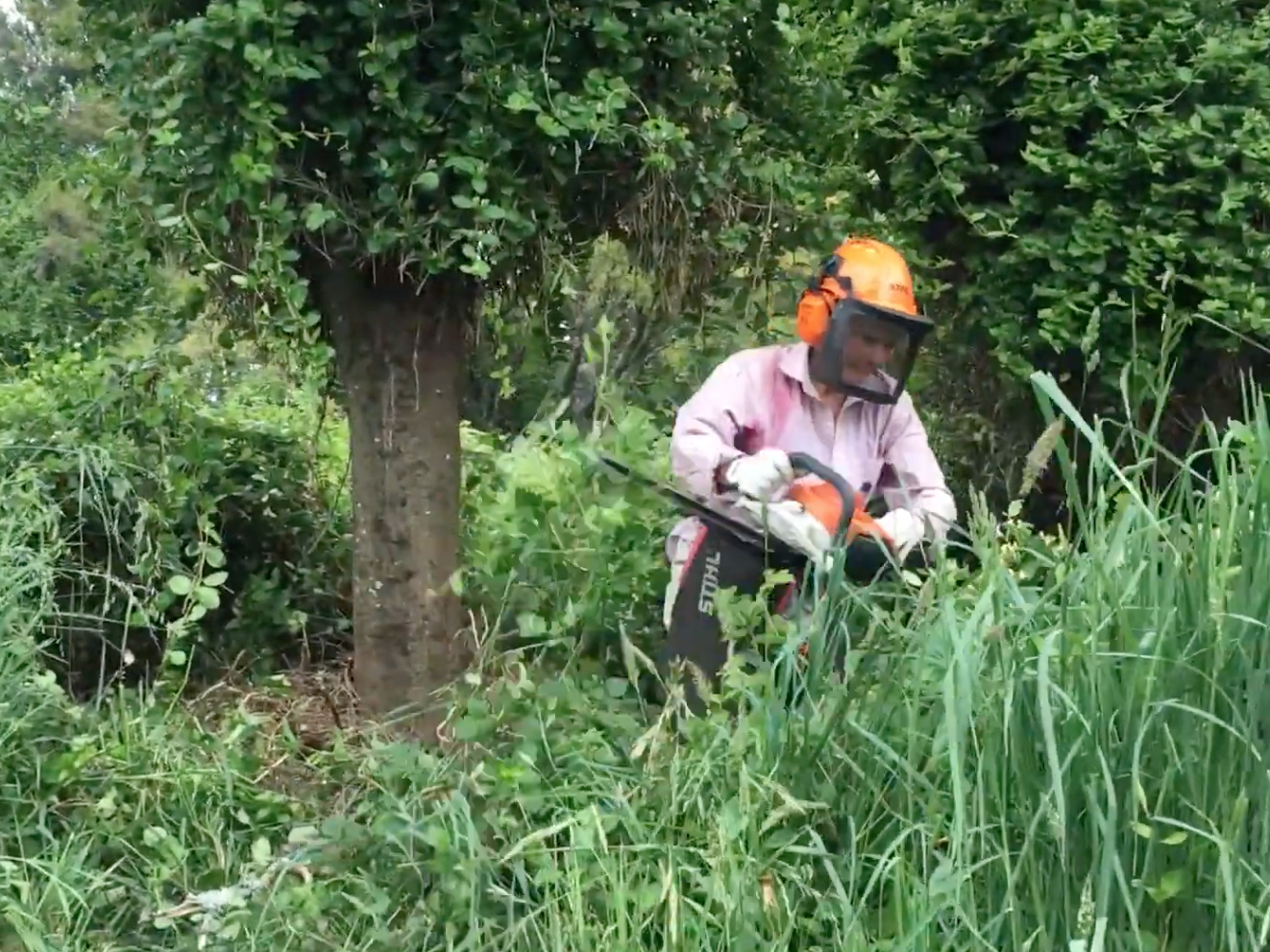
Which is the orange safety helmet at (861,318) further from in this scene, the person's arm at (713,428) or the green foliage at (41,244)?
the green foliage at (41,244)

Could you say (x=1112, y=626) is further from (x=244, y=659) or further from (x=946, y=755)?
(x=244, y=659)

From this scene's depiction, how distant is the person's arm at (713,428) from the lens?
2963 mm

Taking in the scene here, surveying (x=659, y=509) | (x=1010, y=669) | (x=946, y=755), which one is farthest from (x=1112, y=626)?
(x=659, y=509)

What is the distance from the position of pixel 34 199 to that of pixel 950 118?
1009 centimetres

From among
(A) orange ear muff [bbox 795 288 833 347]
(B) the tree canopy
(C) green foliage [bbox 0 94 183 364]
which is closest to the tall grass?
(A) orange ear muff [bbox 795 288 833 347]

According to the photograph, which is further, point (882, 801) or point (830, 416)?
point (830, 416)

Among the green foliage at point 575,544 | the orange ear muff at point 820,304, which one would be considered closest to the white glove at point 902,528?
the orange ear muff at point 820,304

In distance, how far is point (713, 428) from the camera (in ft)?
10.0

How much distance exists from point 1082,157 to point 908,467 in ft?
4.65

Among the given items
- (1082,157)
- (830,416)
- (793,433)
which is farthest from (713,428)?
(1082,157)

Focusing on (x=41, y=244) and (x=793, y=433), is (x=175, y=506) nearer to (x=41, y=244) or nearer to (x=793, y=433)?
(x=793, y=433)

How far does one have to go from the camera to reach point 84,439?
361cm

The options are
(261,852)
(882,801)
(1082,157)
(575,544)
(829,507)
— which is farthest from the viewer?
(1082,157)

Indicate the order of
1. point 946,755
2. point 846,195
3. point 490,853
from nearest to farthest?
point 946,755 → point 490,853 → point 846,195
